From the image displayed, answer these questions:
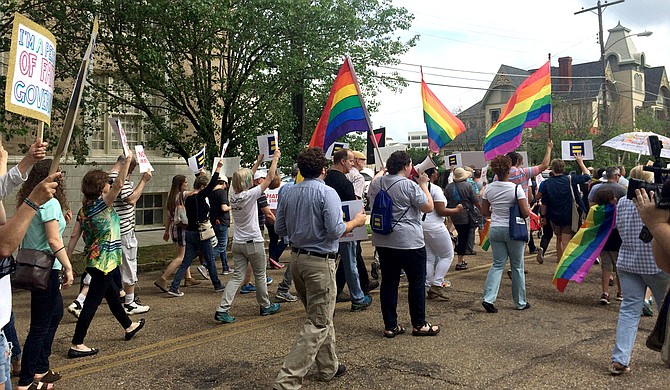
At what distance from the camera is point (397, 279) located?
19.1 ft

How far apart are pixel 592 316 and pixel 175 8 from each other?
939 centimetres

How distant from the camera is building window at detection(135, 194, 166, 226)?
730 inches

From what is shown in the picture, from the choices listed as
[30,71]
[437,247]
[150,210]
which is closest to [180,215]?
[437,247]

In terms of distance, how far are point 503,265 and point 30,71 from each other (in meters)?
5.47

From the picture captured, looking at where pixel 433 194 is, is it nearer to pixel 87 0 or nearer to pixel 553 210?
pixel 553 210

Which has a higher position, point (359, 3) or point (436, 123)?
point (359, 3)

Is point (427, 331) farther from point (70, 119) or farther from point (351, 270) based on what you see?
point (70, 119)

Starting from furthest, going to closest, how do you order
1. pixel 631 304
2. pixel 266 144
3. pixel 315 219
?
pixel 266 144 < pixel 631 304 < pixel 315 219

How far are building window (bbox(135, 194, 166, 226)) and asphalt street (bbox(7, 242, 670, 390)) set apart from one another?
11.0m

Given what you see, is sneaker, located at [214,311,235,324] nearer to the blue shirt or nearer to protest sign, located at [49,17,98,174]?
the blue shirt

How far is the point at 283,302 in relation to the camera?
7645 millimetres

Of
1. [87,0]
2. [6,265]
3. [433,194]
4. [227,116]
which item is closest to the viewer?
[6,265]

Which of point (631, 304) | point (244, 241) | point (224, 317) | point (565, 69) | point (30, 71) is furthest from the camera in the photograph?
point (565, 69)

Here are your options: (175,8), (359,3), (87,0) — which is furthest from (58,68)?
(359,3)
